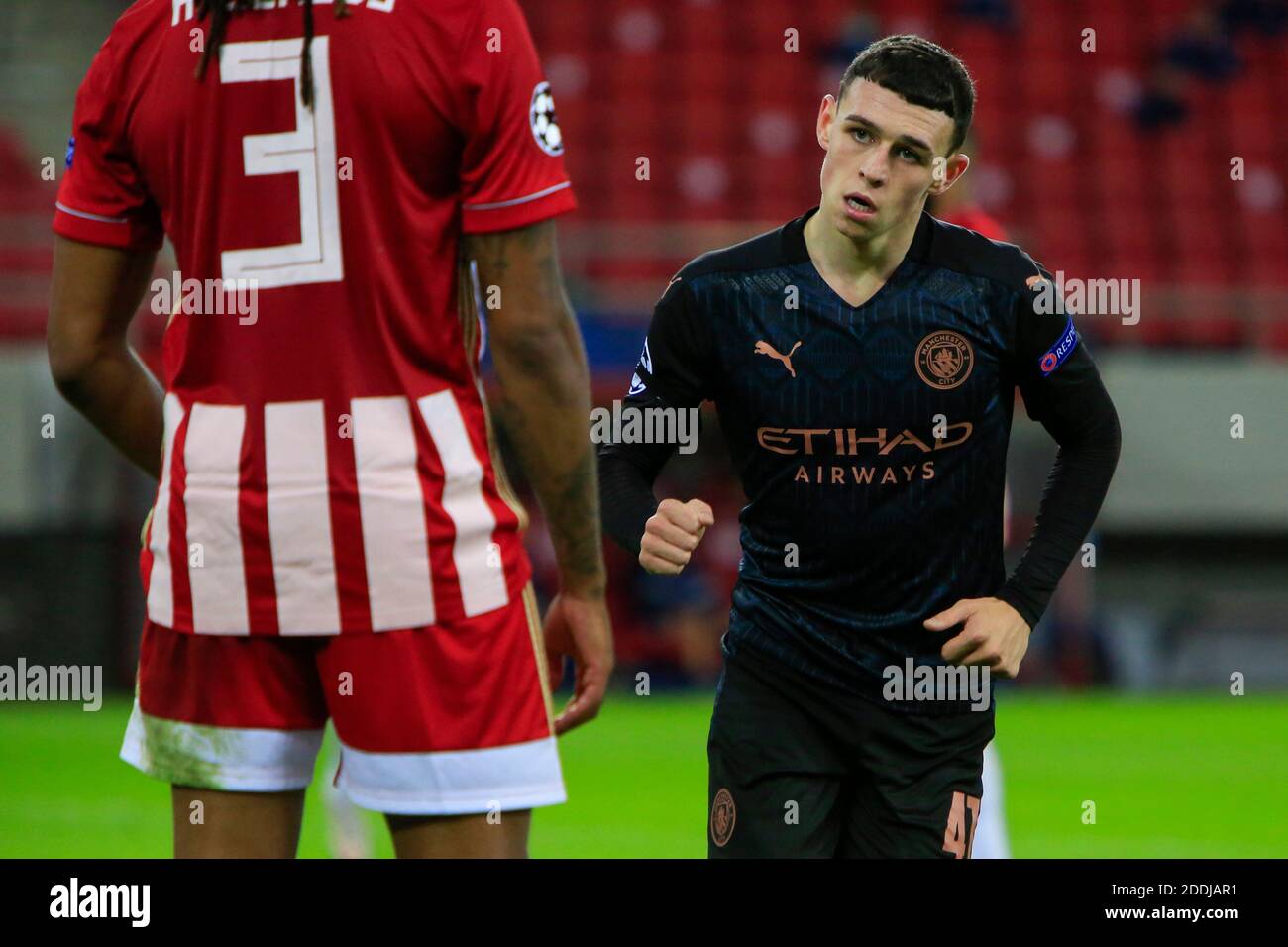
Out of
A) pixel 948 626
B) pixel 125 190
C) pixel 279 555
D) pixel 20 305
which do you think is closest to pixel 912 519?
pixel 948 626

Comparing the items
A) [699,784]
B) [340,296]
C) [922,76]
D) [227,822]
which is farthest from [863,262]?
[699,784]

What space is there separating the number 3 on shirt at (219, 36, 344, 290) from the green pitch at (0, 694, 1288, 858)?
467 cm

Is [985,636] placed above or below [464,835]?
above

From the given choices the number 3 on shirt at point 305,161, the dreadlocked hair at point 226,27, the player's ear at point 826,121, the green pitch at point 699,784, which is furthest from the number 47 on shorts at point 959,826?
the green pitch at point 699,784

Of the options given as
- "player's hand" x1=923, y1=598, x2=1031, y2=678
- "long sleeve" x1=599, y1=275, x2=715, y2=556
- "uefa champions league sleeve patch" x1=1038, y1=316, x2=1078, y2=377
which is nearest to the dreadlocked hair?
"long sleeve" x1=599, y1=275, x2=715, y2=556

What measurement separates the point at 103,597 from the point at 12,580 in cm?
70

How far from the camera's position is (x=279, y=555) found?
261cm

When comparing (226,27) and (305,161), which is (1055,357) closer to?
(305,161)

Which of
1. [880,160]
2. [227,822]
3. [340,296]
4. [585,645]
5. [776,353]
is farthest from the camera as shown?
[776,353]

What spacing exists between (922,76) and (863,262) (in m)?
0.36

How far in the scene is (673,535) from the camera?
3.10 metres

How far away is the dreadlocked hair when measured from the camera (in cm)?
253

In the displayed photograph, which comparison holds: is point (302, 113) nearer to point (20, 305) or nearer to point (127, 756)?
point (127, 756)

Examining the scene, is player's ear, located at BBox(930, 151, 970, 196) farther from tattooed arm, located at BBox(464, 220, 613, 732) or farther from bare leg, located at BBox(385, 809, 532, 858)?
bare leg, located at BBox(385, 809, 532, 858)
